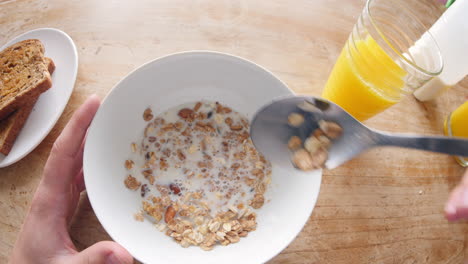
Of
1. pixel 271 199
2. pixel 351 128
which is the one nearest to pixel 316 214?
pixel 271 199

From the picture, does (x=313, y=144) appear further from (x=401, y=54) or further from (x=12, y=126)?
(x=12, y=126)

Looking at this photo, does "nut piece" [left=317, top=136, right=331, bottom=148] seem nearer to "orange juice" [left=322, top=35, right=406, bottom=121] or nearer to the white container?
"orange juice" [left=322, top=35, right=406, bottom=121]

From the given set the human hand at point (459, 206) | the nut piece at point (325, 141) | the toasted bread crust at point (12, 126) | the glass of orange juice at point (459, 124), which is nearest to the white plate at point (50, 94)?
the toasted bread crust at point (12, 126)

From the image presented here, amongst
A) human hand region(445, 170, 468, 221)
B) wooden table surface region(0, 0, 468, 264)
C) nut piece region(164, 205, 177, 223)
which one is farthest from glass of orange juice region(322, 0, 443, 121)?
nut piece region(164, 205, 177, 223)

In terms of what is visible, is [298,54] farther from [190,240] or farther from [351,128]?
[190,240]

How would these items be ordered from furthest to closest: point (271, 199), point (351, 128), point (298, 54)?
1. point (298, 54)
2. point (271, 199)
3. point (351, 128)

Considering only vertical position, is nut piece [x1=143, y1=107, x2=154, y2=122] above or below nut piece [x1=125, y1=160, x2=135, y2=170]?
above
